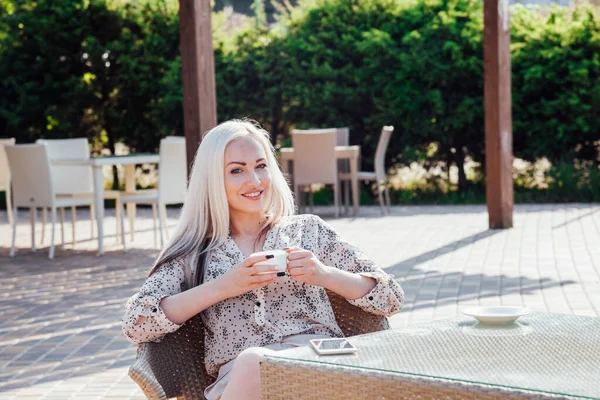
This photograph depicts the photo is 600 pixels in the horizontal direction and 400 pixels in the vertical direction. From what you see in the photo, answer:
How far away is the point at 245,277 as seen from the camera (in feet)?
8.68

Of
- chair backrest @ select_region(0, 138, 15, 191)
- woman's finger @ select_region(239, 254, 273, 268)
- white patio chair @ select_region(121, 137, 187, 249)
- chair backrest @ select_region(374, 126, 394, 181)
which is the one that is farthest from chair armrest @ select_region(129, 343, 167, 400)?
chair backrest @ select_region(374, 126, 394, 181)

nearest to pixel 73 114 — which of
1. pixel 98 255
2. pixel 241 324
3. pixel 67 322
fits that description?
pixel 98 255

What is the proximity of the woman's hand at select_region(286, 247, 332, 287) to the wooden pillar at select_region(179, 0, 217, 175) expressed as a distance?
17.8ft

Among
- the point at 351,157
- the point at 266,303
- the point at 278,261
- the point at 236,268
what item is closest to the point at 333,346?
the point at 278,261

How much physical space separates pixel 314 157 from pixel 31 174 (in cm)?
370

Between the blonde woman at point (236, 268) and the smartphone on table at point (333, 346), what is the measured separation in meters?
0.36

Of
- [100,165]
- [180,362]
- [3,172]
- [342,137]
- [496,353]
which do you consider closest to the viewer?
[496,353]

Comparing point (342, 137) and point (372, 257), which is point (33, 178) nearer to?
point (372, 257)

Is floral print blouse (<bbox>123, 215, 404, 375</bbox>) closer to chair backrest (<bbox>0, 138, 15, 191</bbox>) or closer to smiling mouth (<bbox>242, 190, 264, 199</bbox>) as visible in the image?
smiling mouth (<bbox>242, 190, 264, 199</bbox>)

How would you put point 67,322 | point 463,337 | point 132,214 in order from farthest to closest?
point 132,214 < point 67,322 < point 463,337

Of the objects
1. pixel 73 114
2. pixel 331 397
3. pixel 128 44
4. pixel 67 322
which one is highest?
pixel 128 44

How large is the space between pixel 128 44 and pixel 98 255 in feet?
21.2

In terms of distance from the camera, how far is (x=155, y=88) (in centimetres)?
1462

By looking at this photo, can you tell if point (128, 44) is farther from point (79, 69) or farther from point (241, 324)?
point (241, 324)
